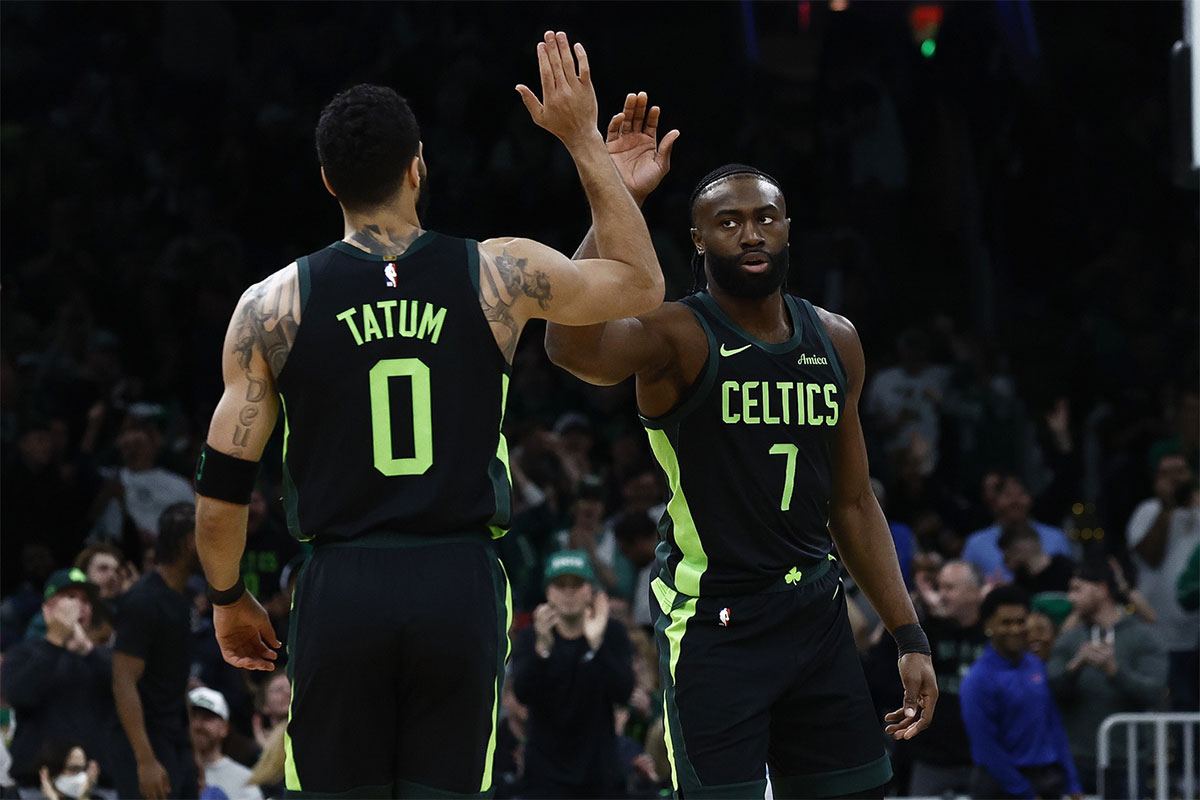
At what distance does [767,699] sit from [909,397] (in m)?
9.86

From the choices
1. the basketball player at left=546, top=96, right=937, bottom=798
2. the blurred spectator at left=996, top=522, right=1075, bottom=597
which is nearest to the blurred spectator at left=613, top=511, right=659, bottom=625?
the blurred spectator at left=996, top=522, right=1075, bottom=597

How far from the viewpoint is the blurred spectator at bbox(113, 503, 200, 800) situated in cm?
906

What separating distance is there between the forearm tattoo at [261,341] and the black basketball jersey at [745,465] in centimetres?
139

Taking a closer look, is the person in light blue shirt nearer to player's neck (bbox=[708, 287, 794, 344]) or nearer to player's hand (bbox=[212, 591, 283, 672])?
player's neck (bbox=[708, 287, 794, 344])

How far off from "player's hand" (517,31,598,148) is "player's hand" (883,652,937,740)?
1870mm

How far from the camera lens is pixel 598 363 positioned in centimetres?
514

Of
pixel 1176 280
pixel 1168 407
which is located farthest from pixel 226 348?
pixel 1176 280

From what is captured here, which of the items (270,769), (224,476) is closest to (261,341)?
(224,476)

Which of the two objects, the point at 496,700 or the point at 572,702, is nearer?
the point at 496,700

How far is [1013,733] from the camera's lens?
10.3 metres

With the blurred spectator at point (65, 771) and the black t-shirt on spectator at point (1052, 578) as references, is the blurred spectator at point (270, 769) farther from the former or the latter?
the black t-shirt on spectator at point (1052, 578)

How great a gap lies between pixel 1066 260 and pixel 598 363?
12775 mm

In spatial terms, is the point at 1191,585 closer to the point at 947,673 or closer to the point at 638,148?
the point at 947,673

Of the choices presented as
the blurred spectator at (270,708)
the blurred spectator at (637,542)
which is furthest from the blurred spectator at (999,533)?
the blurred spectator at (270,708)
